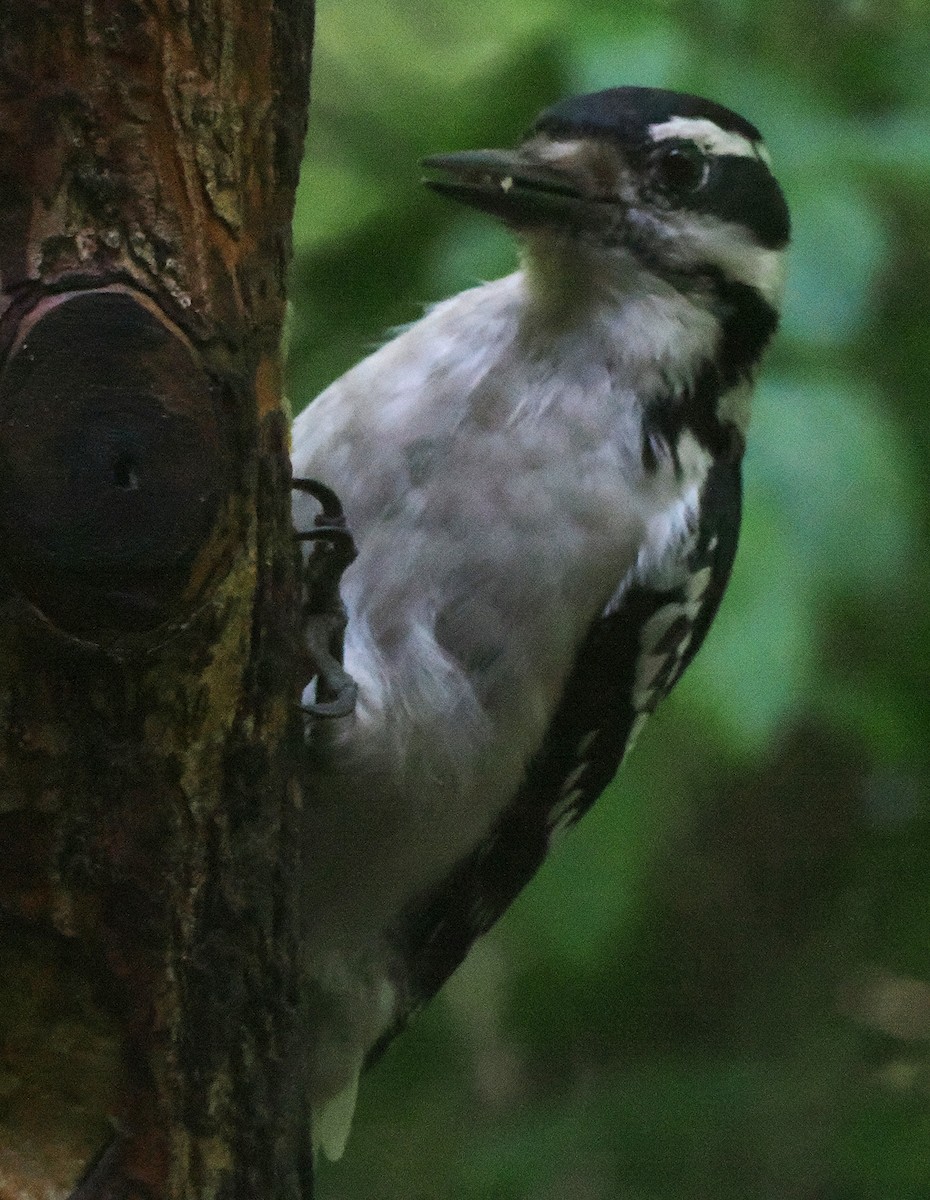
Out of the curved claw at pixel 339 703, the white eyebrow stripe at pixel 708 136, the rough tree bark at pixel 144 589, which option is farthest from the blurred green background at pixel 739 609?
the rough tree bark at pixel 144 589

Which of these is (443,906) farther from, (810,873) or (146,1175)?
(810,873)

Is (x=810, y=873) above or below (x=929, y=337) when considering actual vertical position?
below

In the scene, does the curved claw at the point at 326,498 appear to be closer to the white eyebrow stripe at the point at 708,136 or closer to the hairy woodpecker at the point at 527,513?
the hairy woodpecker at the point at 527,513

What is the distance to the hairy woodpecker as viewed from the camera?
2.43 meters

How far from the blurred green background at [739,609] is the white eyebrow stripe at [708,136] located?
35 mm

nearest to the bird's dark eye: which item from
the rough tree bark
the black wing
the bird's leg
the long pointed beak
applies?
the long pointed beak

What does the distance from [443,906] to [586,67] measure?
1.17 metres

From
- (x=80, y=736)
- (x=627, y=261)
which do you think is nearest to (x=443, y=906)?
(x=627, y=261)

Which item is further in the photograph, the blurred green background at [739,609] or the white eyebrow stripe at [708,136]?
the white eyebrow stripe at [708,136]

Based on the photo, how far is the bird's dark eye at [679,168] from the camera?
8.69ft

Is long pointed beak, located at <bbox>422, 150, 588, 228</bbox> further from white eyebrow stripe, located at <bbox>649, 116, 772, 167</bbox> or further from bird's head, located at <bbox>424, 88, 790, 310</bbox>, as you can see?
white eyebrow stripe, located at <bbox>649, 116, 772, 167</bbox>

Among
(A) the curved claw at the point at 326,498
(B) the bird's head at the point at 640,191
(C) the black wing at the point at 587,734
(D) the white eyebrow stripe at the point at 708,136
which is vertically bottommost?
(C) the black wing at the point at 587,734

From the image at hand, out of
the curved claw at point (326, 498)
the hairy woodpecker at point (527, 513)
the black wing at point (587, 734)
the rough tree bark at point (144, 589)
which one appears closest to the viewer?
the rough tree bark at point (144, 589)

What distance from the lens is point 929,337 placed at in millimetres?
2922
